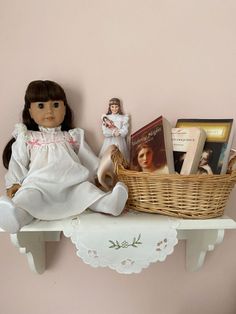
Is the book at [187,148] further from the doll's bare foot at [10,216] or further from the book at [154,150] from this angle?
the doll's bare foot at [10,216]

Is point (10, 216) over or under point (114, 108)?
under

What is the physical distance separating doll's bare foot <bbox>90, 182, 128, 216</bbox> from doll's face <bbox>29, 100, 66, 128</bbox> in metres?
0.21

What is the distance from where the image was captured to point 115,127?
787 mm

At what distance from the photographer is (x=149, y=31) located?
2.71 ft

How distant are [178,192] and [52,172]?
0.24 m

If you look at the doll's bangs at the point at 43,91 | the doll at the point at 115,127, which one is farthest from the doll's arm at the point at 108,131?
A: the doll's bangs at the point at 43,91

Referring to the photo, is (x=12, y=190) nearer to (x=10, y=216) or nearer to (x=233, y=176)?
(x=10, y=216)

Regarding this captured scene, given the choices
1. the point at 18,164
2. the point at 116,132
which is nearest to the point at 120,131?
the point at 116,132

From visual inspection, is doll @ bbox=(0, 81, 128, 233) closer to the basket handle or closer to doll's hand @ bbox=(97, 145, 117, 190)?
doll's hand @ bbox=(97, 145, 117, 190)

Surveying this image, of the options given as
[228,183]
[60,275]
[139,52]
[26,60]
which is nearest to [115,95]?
[139,52]

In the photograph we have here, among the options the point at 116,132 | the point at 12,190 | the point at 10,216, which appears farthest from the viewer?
the point at 116,132

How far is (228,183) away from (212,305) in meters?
0.37

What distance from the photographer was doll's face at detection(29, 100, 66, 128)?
74cm

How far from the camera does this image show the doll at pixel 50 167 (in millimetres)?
625
